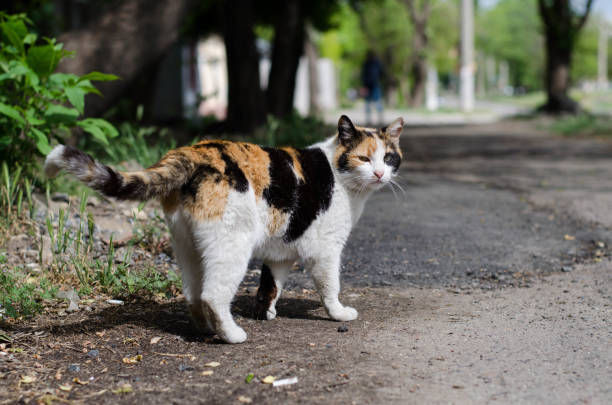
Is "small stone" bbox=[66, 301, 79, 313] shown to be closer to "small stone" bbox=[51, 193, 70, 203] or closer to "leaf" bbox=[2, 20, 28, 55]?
"small stone" bbox=[51, 193, 70, 203]

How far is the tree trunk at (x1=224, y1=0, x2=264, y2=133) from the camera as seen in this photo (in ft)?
40.1

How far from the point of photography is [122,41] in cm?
761

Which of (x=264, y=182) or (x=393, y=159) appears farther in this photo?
(x=393, y=159)

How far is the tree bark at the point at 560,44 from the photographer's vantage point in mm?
20328

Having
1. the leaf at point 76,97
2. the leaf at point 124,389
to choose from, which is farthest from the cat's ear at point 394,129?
the leaf at point 76,97

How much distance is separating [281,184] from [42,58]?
2.76 meters

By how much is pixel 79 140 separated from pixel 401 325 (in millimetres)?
4920

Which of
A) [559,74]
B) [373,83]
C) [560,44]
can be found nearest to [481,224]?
[373,83]

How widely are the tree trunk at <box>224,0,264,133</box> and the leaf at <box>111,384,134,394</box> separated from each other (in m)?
9.22

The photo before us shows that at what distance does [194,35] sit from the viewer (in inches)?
727

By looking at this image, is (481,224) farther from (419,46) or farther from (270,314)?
(419,46)

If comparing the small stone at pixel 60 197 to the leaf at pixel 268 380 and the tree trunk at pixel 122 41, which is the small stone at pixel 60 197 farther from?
the leaf at pixel 268 380

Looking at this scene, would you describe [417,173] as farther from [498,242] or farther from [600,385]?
[600,385]

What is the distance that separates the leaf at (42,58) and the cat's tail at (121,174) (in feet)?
7.99
